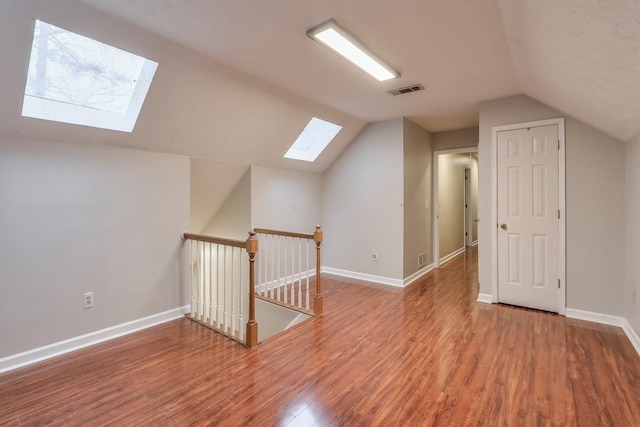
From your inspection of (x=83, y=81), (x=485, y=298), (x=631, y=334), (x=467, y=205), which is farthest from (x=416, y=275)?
(x=83, y=81)

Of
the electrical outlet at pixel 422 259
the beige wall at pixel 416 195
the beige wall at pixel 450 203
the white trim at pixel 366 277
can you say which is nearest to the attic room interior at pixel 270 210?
the white trim at pixel 366 277

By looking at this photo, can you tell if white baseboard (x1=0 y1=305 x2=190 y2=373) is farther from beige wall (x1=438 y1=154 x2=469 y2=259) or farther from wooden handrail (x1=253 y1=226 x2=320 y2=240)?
beige wall (x1=438 y1=154 x2=469 y2=259)

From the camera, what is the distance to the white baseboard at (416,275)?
4.56m

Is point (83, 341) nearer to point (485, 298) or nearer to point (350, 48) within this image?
point (350, 48)

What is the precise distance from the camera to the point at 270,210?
4.43m

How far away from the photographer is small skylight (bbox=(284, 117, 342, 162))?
4.53 meters

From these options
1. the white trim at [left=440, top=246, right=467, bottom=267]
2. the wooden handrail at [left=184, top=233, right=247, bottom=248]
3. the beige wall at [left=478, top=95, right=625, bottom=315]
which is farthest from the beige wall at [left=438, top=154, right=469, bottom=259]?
the wooden handrail at [left=184, top=233, right=247, bottom=248]

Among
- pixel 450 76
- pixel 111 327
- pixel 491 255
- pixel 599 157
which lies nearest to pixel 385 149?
pixel 450 76

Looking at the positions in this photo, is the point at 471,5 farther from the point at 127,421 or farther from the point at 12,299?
the point at 12,299

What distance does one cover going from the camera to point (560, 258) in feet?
10.8

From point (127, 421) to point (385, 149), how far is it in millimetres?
4154

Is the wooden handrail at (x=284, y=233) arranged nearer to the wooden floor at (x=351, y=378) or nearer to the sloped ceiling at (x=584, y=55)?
the wooden floor at (x=351, y=378)

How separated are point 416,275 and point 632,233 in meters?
2.60

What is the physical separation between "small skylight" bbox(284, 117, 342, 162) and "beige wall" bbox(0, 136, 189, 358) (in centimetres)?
180
